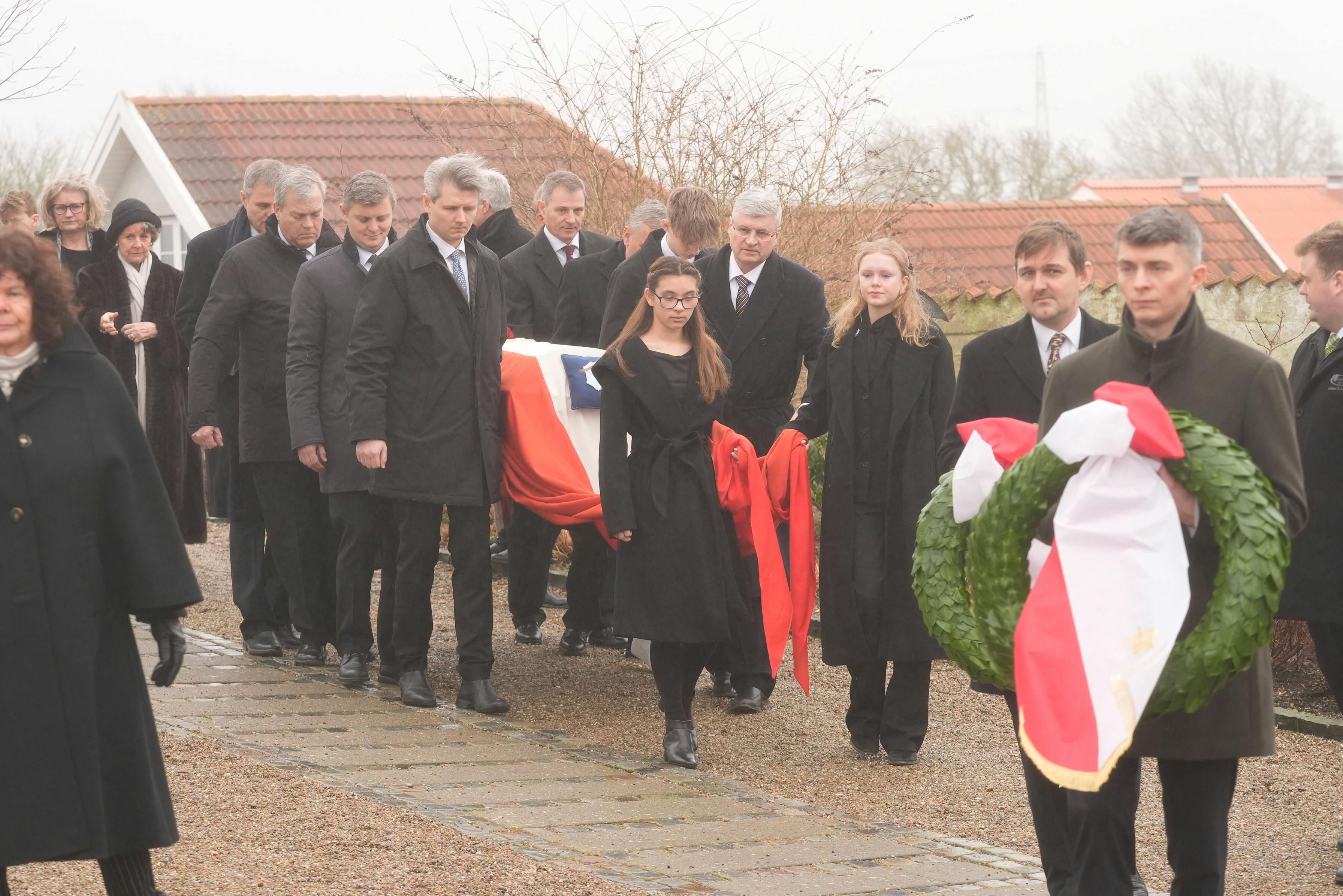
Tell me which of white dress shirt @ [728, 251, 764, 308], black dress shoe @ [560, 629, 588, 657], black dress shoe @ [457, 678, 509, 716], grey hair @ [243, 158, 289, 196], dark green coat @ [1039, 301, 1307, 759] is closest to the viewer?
dark green coat @ [1039, 301, 1307, 759]

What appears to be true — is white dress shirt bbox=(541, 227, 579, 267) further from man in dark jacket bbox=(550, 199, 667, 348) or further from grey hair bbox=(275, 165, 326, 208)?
grey hair bbox=(275, 165, 326, 208)

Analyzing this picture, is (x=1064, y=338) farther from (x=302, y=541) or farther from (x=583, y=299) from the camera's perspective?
(x=302, y=541)

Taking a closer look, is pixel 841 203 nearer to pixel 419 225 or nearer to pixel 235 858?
pixel 419 225

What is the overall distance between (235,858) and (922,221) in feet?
71.3

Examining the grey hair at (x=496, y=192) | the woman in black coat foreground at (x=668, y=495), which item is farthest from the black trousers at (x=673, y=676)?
the grey hair at (x=496, y=192)

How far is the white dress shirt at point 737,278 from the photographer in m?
8.16

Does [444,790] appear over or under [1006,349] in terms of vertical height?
under

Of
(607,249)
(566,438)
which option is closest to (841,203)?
(607,249)

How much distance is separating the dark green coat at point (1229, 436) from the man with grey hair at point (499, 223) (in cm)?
624

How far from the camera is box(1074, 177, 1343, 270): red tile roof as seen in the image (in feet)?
121

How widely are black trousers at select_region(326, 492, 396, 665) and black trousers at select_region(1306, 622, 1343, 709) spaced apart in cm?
415

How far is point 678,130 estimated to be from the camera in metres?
13.0

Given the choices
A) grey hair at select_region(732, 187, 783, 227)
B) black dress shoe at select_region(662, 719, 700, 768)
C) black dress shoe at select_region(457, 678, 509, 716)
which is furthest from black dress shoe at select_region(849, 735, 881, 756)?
grey hair at select_region(732, 187, 783, 227)

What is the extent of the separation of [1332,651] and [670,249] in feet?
12.0
